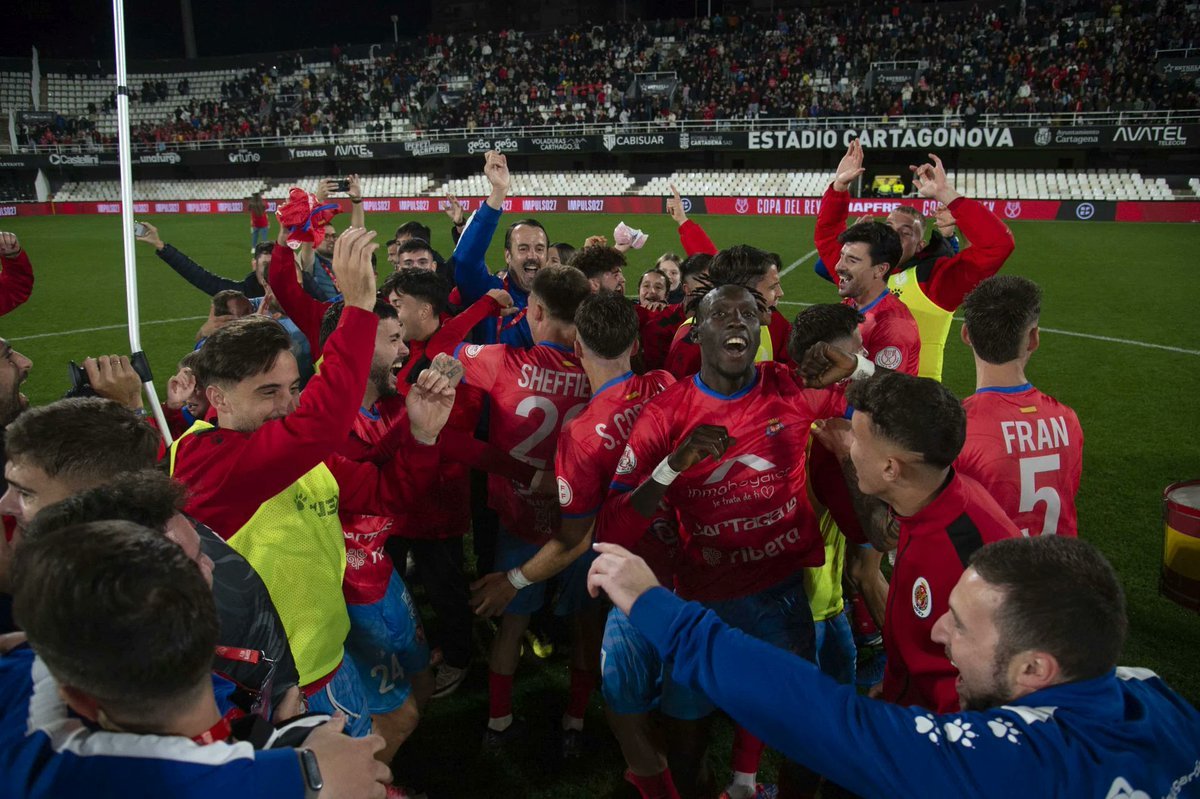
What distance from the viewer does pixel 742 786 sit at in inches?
136

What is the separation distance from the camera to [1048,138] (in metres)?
29.3

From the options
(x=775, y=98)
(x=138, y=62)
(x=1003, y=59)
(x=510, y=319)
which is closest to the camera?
(x=510, y=319)

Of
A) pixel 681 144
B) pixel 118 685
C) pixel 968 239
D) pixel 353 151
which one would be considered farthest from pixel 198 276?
pixel 353 151

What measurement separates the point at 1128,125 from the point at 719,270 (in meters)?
31.4

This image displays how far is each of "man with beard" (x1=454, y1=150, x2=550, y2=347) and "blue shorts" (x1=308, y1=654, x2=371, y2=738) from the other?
306cm

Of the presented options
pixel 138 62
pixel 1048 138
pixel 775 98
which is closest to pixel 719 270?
pixel 1048 138

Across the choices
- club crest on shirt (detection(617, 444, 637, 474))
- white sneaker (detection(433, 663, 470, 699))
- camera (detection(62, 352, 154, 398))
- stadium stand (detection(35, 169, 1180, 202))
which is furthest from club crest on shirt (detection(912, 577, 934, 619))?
stadium stand (detection(35, 169, 1180, 202))

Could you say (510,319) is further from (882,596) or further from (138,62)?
(138,62)

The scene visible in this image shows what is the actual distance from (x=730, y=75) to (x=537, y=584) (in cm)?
3920

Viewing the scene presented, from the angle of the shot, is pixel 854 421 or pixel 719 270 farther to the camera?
pixel 719 270

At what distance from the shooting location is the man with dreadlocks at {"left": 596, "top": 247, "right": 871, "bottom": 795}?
3139 mm

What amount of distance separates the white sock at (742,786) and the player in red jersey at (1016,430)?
1.63 m

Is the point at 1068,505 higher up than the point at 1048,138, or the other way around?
the point at 1048,138

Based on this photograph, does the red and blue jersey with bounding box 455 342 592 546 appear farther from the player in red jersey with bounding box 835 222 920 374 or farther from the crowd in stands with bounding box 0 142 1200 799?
the player in red jersey with bounding box 835 222 920 374
